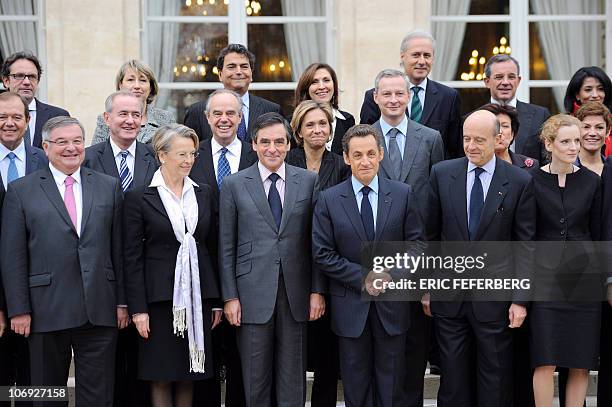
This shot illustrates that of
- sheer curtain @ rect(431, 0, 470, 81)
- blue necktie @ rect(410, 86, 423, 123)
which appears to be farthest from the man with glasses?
sheer curtain @ rect(431, 0, 470, 81)

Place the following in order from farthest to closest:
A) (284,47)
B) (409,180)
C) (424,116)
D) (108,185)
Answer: (284,47) < (424,116) < (409,180) < (108,185)

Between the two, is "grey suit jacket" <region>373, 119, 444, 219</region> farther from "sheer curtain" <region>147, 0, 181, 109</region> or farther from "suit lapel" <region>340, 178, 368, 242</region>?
"sheer curtain" <region>147, 0, 181, 109</region>

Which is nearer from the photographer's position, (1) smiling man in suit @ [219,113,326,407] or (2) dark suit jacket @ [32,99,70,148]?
(1) smiling man in suit @ [219,113,326,407]

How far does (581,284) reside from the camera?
636 centimetres

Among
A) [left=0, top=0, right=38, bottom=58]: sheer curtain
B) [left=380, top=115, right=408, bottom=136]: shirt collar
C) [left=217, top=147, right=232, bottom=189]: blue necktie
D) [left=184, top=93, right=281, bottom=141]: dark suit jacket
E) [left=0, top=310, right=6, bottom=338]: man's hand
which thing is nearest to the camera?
[left=0, top=310, right=6, bottom=338]: man's hand

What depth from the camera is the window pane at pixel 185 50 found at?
995cm

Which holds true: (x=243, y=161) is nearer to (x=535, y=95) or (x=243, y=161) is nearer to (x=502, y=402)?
(x=502, y=402)

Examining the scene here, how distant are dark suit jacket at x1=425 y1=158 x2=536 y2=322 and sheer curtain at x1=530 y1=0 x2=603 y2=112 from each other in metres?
4.20

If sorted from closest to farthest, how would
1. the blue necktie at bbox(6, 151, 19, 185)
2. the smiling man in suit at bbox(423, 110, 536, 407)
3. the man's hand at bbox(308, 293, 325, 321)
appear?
the smiling man in suit at bbox(423, 110, 536, 407) → the man's hand at bbox(308, 293, 325, 321) → the blue necktie at bbox(6, 151, 19, 185)

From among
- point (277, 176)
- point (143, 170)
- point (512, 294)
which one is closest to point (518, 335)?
point (512, 294)

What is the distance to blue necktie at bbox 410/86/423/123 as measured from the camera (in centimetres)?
745

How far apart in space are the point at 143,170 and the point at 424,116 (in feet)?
6.89

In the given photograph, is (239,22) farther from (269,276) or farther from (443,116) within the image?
(269,276)

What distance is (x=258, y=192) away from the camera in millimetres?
6309
